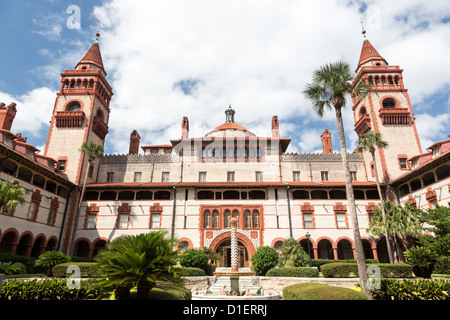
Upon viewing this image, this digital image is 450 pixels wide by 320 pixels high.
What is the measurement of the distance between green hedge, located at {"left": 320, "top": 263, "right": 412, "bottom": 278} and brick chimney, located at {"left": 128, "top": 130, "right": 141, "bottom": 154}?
34.2 meters

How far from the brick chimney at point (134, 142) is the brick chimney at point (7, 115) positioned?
16.3 meters

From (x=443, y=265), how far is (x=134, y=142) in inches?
1649

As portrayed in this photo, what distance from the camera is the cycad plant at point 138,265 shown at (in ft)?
35.4

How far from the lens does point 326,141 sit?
4519 cm

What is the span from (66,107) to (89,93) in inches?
152

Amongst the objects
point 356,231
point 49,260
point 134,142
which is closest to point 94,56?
point 134,142

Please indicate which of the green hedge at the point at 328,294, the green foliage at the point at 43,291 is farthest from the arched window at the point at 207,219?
the green foliage at the point at 43,291

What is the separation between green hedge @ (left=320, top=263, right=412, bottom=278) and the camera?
2153 cm

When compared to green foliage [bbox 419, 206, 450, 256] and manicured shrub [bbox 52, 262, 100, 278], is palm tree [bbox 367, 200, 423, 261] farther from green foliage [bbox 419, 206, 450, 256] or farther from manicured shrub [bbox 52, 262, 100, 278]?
manicured shrub [bbox 52, 262, 100, 278]

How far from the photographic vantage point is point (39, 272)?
2623 cm

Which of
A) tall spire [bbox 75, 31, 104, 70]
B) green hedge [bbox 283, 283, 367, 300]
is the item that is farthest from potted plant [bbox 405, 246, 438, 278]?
tall spire [bbox 75, 31, 104, 70]

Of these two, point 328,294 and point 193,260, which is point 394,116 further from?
point 328,294
